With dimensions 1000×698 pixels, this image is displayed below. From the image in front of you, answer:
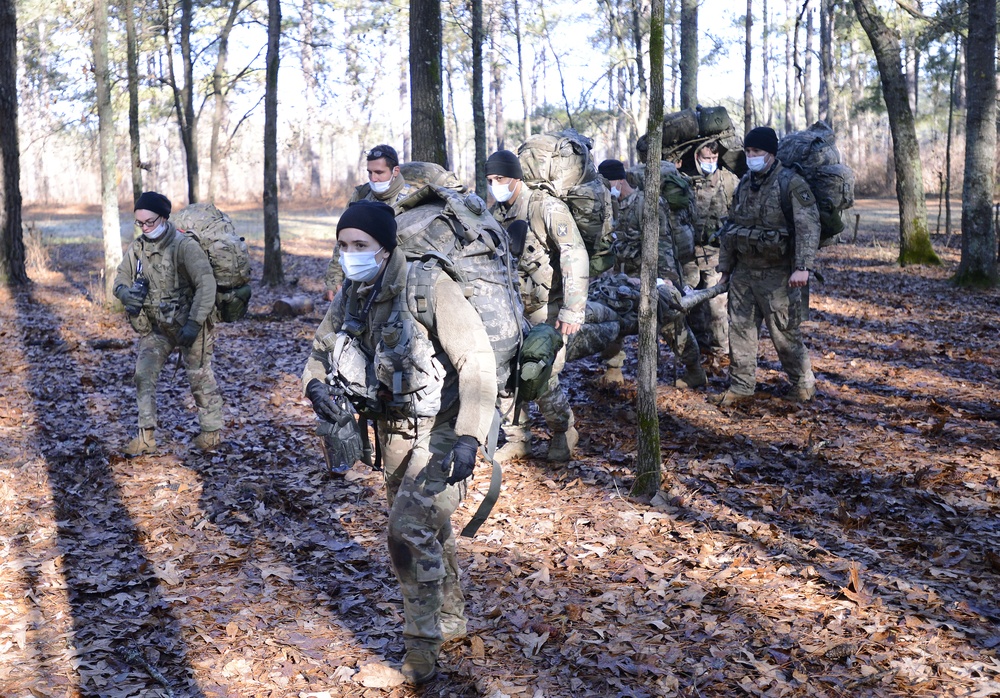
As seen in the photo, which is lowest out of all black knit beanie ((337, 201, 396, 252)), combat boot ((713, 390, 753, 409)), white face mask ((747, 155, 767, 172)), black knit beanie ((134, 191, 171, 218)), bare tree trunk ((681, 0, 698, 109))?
combat boot ((713, 390, 753, 409))

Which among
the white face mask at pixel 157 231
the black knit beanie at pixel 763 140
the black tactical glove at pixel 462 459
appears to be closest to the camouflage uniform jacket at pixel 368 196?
the white face mask at pixel 157 231

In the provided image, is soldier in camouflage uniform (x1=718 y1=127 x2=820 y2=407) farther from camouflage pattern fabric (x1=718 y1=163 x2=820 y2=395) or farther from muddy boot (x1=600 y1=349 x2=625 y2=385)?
muddy boot (x1=600 y1=349 x2=625 y2=385)

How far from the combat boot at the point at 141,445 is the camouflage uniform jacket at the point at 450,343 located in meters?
4.35

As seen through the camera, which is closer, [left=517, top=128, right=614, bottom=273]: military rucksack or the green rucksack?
the green rucksack

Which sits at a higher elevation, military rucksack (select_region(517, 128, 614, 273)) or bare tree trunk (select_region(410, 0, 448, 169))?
Result: bare tree trunk (select_region(410, 0, 448, 169))

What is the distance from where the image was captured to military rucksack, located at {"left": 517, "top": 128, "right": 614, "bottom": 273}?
23.1ft

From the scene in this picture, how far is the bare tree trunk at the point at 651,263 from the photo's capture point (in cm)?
572

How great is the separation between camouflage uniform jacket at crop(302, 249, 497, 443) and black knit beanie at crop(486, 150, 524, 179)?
2559 millimetres

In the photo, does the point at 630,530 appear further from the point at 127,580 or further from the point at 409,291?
the point at 127,580

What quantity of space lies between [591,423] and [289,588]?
12.2 feet

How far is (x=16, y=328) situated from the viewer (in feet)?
40.3

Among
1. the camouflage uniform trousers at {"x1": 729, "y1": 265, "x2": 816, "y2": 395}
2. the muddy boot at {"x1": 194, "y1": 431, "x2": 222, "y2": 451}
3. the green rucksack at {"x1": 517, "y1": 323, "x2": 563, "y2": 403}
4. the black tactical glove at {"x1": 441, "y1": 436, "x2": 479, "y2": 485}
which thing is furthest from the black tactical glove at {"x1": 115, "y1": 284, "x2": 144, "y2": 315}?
the camouflage uniform trousers at {"x1": 729, "y1": 265, "x2": 816, "y2": 395}

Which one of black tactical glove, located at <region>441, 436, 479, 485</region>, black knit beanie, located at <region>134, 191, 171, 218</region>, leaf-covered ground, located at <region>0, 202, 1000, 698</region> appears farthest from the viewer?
black knit beanie, located at <region>134, 191, 171, 218</region>

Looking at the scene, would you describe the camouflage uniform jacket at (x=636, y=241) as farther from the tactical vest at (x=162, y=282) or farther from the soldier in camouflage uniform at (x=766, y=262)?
the tactical vest at (x=162, y=282)
